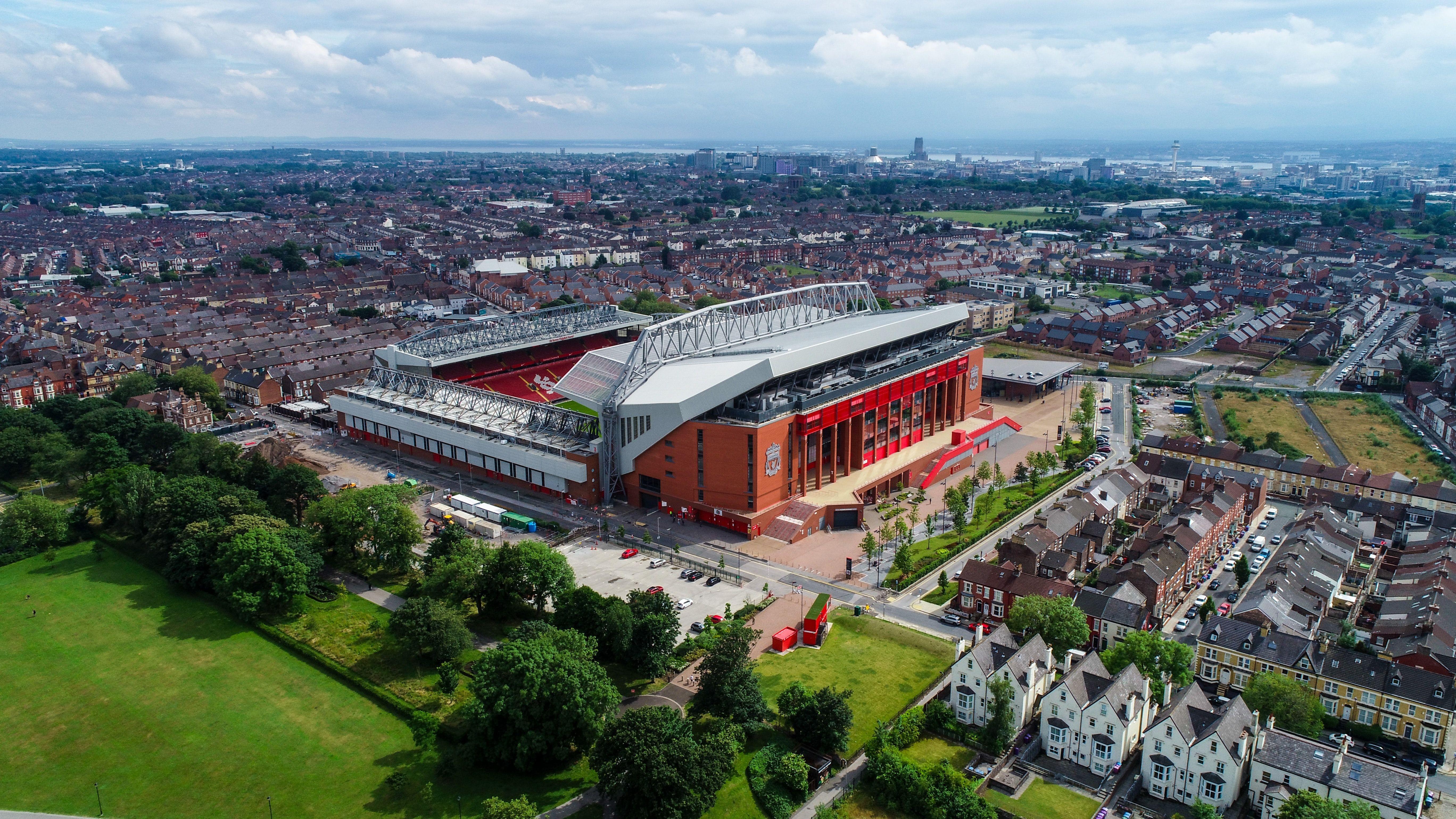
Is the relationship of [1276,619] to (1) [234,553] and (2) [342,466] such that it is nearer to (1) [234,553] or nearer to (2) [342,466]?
(1) [234,553]

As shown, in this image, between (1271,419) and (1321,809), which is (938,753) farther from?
(1271,419)

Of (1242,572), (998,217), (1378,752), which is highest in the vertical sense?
(998,217)

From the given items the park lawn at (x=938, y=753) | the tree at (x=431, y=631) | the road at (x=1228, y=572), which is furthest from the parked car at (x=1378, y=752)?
the tree at (x=431, y=631)

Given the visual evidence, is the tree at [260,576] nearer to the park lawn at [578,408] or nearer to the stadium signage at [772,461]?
the park lawn at [578,408]

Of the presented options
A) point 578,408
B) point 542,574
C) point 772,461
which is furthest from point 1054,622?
point 578,408

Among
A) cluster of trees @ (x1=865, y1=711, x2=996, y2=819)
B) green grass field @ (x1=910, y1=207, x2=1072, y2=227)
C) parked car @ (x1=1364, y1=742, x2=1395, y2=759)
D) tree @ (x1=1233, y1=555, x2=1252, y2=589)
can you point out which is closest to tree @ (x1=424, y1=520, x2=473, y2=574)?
cluster of trees @ (x1=865, y1=711, x2=996, y2=819)

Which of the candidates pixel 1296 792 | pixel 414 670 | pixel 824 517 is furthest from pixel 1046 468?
pixel 414 670
